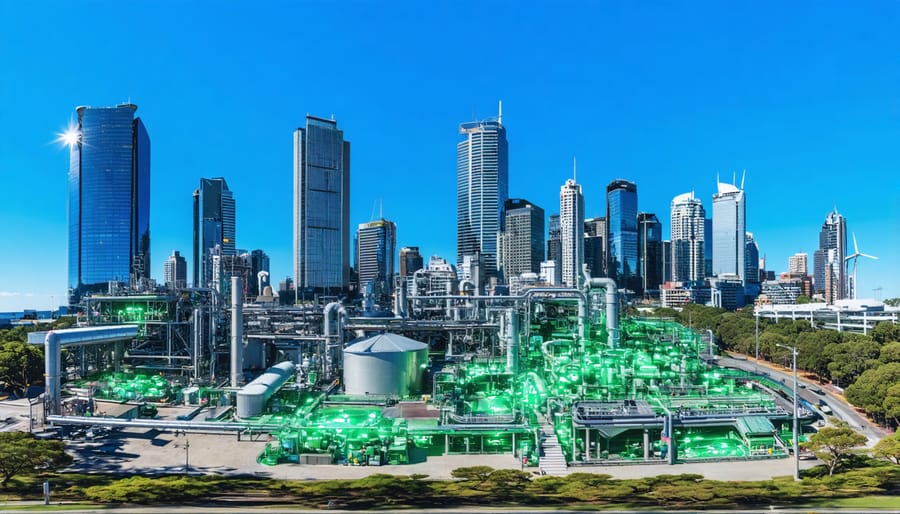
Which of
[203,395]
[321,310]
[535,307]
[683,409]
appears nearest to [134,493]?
[203,395]

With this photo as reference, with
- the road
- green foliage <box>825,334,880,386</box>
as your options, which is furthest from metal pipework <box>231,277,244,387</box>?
green foliage <box>825,334,880,386</box>

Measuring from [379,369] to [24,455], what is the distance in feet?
111

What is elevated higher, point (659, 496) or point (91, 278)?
point (91, 278)

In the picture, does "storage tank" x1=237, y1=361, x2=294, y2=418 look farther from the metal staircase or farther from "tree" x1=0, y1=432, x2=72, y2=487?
the metal staircase

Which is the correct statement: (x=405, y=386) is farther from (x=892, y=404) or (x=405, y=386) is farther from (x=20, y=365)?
(x=892, y=404)

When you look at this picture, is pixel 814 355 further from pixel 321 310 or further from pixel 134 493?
pixel 134 493

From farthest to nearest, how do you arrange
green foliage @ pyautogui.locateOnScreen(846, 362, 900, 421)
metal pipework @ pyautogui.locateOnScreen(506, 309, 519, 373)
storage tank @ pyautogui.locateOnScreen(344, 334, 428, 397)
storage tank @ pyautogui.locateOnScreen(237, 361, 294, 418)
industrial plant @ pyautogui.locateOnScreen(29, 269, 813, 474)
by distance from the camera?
1. metal pipework @ pyautogui.locateOnScreen(506, 309, 519, 373)
2. storage tank @ pyautogui.locateOnScreen(344, 334, 428, 397)
3. green foliage @ pyautogui.locateOnScreen(846, 362, 900, 421)
4. storage tank @ pyautogui.locateOnScreen(237, 361, 294, 418)
5. industrial plant @ pyautogui.locateOnScreen(29, 269, 813, 474)

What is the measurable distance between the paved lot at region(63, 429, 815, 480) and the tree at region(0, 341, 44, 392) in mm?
27748

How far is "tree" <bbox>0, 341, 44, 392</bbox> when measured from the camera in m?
65.6

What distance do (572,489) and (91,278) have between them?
710 ft

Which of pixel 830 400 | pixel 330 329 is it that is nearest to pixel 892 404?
pixel 830 400

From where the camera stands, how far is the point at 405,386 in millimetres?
63906

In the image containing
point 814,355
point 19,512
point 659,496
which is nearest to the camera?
point 19,512

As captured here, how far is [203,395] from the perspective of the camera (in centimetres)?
6284
